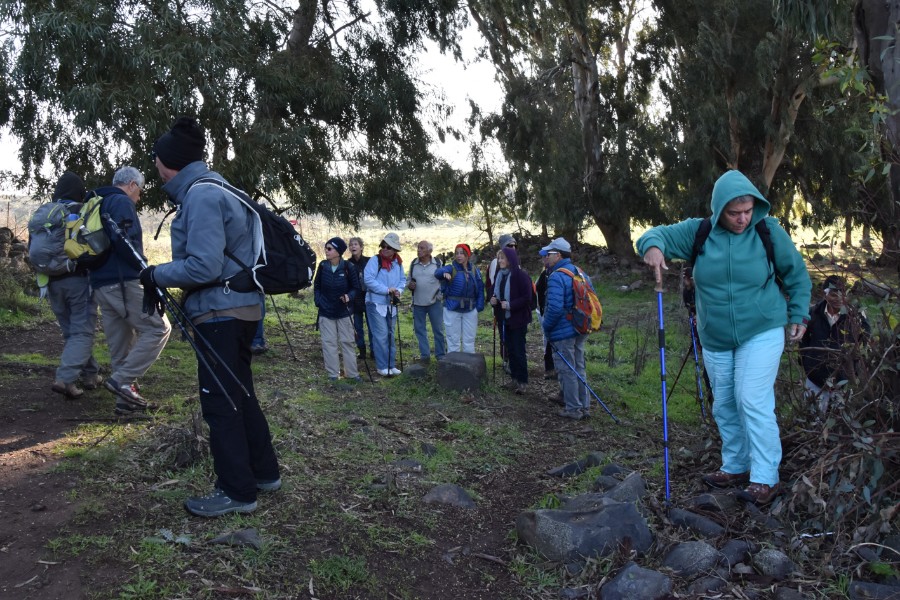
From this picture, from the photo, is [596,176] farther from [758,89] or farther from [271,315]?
[271,315]

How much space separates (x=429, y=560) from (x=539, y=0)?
18.9 m

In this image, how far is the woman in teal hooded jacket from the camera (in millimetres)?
4719

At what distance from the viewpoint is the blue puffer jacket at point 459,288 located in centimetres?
1063

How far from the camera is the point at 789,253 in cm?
479

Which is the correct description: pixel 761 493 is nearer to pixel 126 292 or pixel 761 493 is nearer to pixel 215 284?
pixel 215 284

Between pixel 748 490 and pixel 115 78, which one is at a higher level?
pixel 115 78

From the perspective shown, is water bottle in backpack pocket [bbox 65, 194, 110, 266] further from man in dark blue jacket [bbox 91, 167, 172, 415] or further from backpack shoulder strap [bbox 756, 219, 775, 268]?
backpack shoulder strap [bbox 756, 219, 775, 268]

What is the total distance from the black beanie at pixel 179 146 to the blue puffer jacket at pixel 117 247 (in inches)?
88.9

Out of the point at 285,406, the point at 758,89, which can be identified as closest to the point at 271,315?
the point at 285,406

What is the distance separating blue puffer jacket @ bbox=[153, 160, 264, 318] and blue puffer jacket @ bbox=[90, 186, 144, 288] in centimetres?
235

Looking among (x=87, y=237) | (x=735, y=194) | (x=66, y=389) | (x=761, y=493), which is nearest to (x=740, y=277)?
(x=735, y=194)

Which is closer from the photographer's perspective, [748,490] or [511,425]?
[748,490]

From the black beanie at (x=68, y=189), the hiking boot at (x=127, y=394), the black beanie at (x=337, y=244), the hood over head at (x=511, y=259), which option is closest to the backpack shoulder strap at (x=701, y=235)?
the hiking boot at (x=127, y=394)

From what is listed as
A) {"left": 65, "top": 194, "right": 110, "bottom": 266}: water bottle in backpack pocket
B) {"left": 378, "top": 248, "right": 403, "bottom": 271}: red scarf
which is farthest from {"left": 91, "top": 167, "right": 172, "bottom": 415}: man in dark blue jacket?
{"left": 378, "top": 248, "right": 403, "bottom": 271}: red scarf
